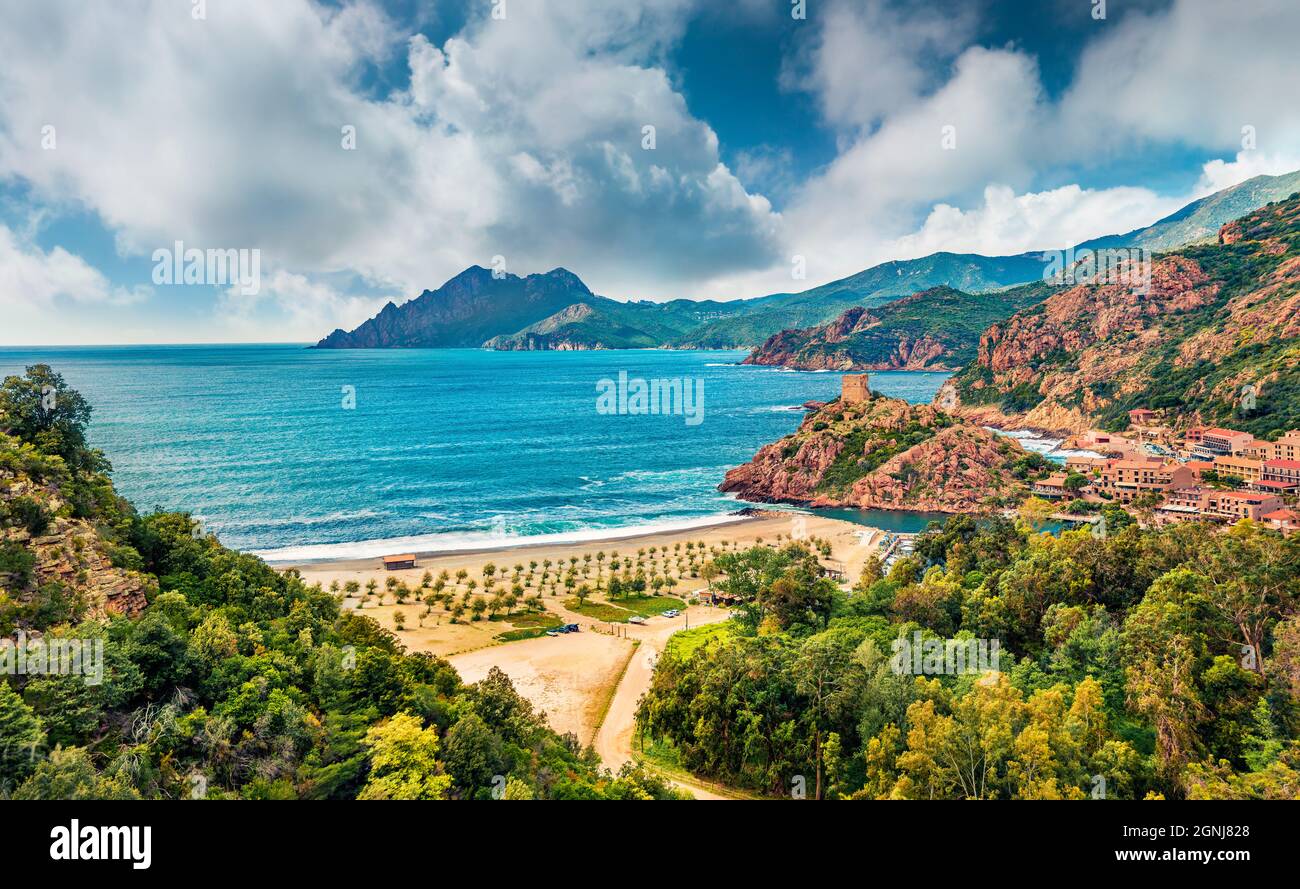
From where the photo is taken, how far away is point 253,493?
7006 centimetres

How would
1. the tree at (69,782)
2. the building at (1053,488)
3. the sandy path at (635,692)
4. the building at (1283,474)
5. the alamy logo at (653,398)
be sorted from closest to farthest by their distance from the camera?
1. the tree at (69,782)
2. the sandy path at (635,692)
3. the building at (1283,474)
4. the building at (1053,488)
5. the alamy logo at (653,398)

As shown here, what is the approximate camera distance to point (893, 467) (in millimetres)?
77188

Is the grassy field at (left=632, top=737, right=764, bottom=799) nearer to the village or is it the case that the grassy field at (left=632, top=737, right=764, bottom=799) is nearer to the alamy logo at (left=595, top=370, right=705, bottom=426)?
the village

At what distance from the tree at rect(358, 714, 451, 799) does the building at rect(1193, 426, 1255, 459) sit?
86916mm

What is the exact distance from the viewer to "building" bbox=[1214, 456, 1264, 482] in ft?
206

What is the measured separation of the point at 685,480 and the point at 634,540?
25188mm

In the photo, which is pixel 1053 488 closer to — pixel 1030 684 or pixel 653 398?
pixel 1030 684

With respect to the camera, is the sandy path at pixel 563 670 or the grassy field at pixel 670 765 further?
the sandy path at pixel 563 670

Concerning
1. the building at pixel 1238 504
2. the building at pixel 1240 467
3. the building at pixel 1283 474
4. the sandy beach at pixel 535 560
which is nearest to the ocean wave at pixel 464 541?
the sandy beach at pixel 535 560

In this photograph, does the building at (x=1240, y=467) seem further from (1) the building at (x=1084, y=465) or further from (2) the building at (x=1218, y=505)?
(1) the building at (x=1084, y=465)
